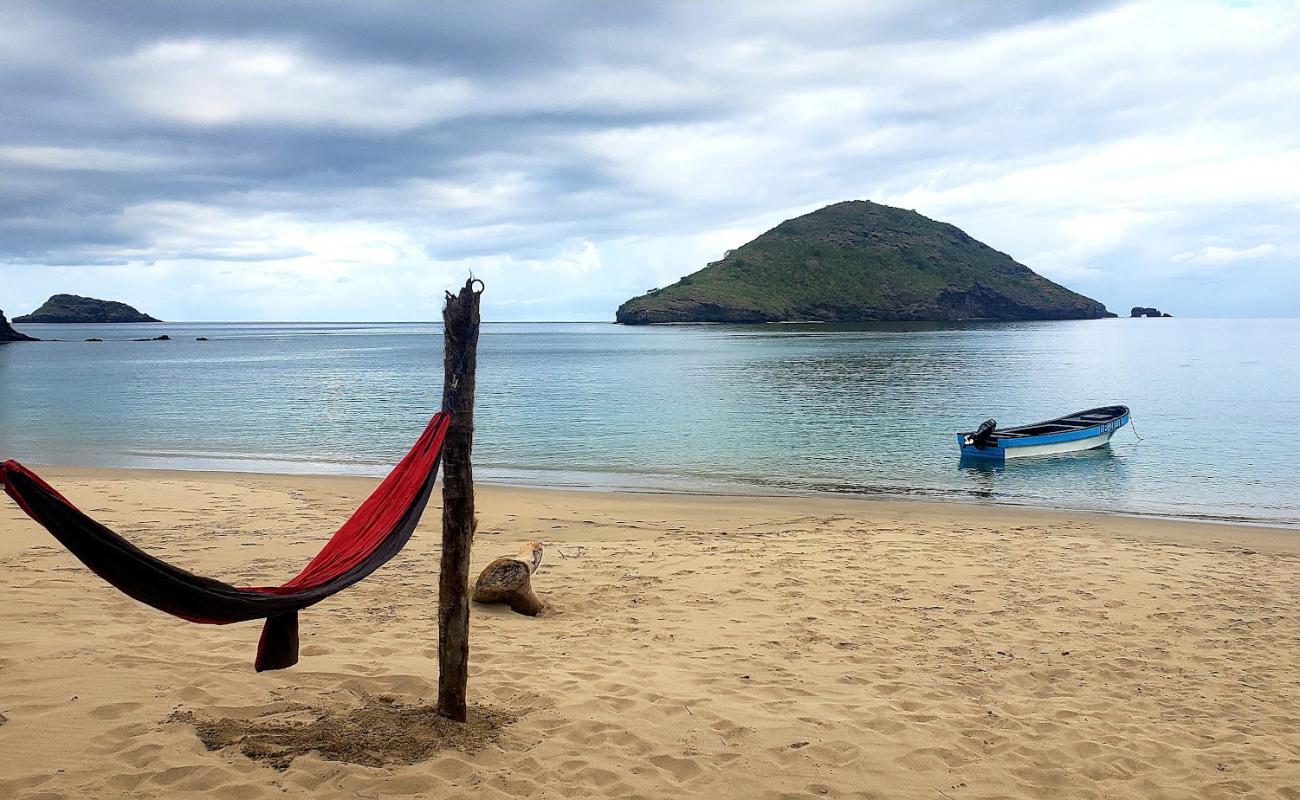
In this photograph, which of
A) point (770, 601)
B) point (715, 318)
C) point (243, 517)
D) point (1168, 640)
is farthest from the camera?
point (715, 318)

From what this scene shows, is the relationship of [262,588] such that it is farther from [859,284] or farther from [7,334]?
[859,284]


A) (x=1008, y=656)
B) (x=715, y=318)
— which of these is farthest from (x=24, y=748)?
(x=715, y=318)

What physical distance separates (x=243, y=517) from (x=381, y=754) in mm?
8350

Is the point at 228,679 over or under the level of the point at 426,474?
under

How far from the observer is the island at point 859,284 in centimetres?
16838

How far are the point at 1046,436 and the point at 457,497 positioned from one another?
777 inches

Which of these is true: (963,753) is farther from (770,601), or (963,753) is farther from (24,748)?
(24,748)

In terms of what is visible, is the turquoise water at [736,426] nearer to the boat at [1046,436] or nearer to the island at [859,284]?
the boat at [1046,436]

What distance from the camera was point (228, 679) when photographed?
5410mm

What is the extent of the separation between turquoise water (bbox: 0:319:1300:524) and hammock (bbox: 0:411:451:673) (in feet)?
39.2

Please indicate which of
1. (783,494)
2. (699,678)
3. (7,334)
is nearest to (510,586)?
(699,678)

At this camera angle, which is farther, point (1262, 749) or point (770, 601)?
point (770, 601)

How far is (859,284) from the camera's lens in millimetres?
173875

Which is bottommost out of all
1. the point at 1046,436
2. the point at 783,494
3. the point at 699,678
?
the point at 783,494
